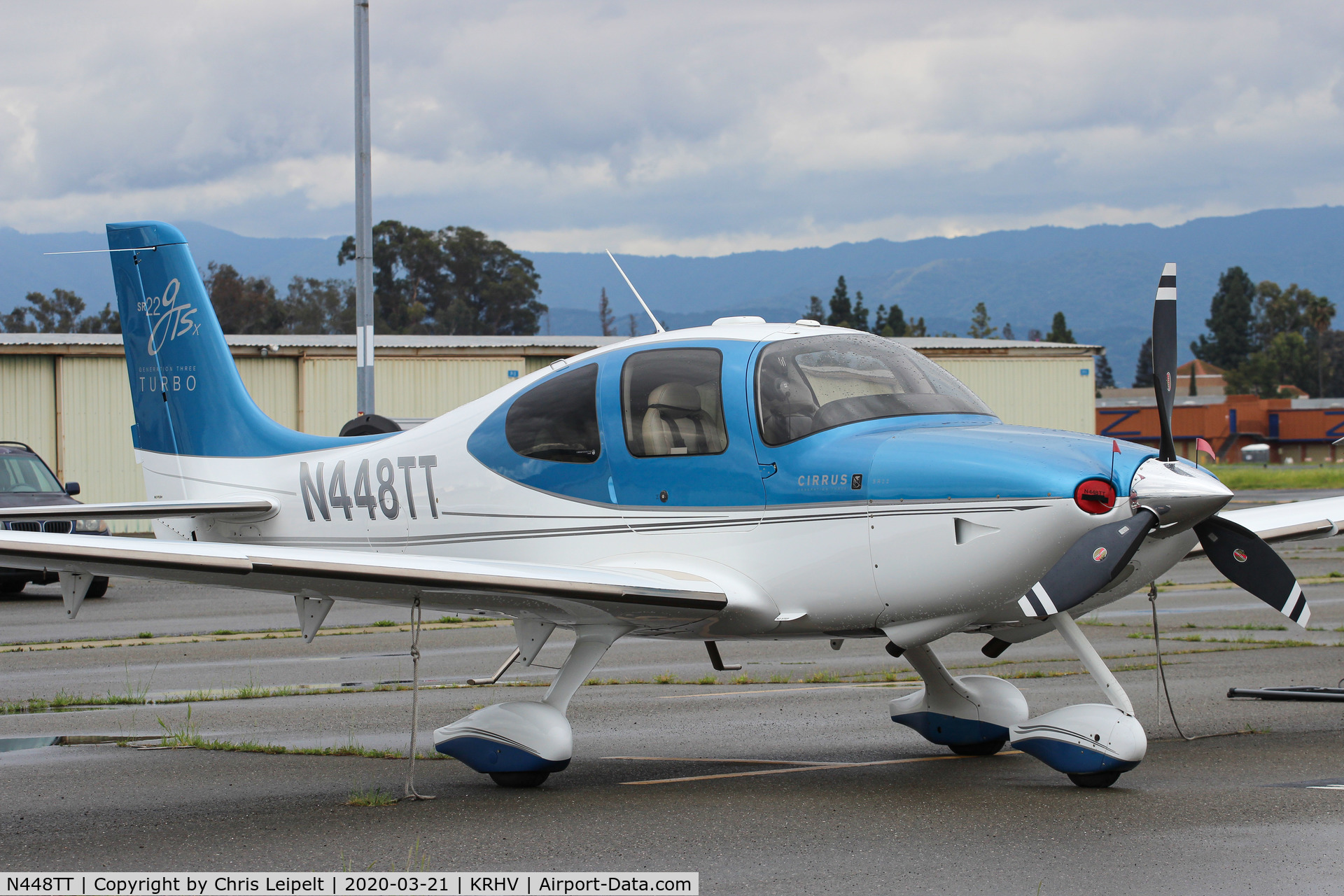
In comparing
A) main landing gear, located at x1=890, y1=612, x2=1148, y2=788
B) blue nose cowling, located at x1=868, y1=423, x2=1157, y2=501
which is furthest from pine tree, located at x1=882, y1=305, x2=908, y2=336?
blue nose cowling, located at x1=868, y1=423, x2=1157, y2=501

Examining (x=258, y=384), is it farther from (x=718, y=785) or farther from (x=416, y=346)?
(x=718, y=785)

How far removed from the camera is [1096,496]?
6.33 metres

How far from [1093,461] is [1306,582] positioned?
15196 millimetres

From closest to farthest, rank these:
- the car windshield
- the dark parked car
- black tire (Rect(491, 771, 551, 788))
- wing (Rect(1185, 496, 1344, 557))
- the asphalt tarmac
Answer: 1. the asphalt tarmac
2. black tire (Rect(491, 771, 551, 788))
3. wing (Rect(1185, 496, 1344, 557))
4. the dark parked car
5. the car windshield

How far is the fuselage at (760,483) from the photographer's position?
655cm

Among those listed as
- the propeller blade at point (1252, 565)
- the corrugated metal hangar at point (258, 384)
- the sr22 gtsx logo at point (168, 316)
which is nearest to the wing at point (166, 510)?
the sr22 gtsx logo at point (168, 316)

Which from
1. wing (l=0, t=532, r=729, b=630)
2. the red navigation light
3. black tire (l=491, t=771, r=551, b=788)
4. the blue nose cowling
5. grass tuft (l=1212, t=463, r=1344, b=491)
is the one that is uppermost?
the blue nose cowling

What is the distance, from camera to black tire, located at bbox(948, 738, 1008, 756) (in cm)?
800

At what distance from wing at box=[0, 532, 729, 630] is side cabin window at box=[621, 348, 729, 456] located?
731 mm

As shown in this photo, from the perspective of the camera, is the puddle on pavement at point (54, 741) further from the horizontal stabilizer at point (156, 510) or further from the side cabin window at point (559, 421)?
the side cabin window at point (559, 421)

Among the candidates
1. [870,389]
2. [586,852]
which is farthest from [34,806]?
[870,389]

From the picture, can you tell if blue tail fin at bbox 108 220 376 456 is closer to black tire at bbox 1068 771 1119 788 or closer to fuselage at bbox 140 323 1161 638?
fuselage at bbox 140 323 1161 638

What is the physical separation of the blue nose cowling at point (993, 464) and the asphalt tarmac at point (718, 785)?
1553 millimetres

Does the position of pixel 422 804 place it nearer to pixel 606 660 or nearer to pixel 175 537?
pixel 175 537
